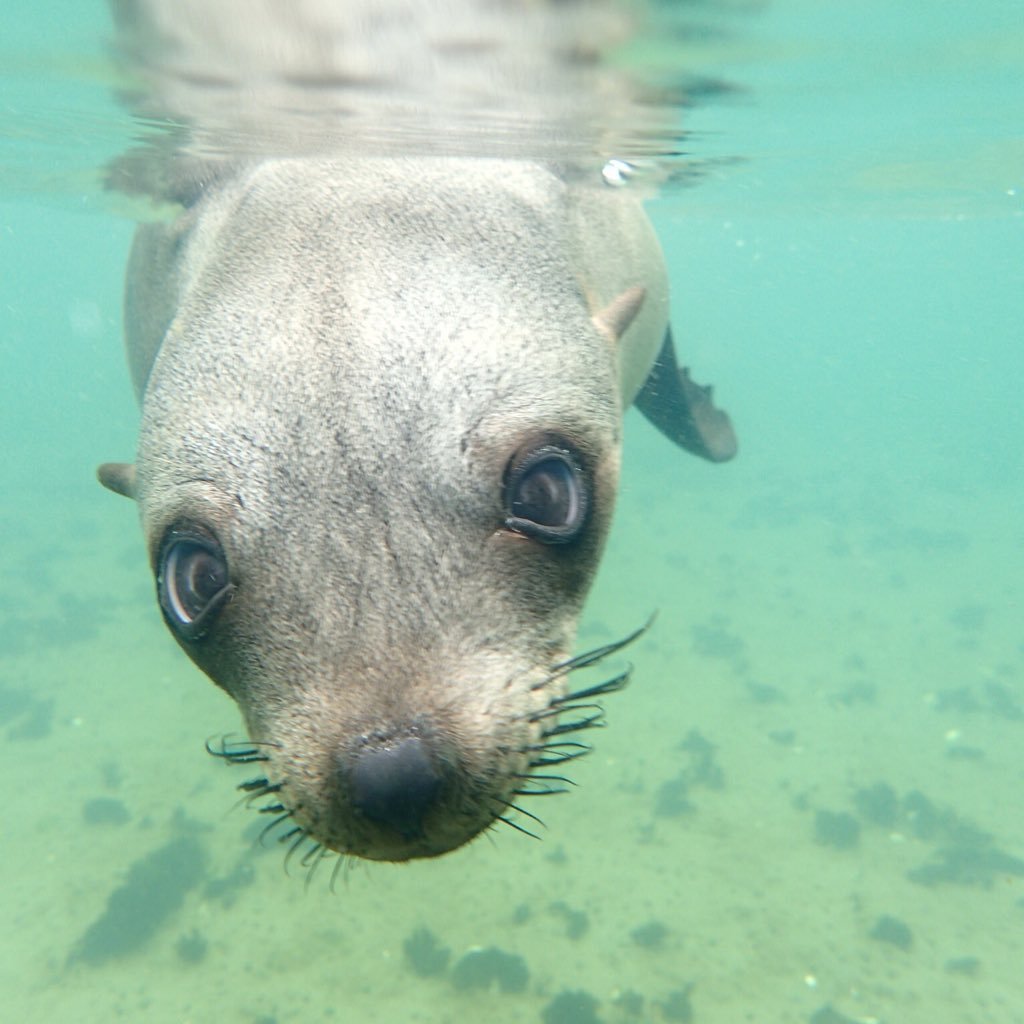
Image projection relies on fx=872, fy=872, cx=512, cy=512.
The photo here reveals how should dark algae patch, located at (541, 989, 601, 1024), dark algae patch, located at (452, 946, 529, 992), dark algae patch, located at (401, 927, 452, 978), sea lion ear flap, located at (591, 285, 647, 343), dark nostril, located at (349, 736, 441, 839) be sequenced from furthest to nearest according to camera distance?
dark algae patch, located at (401, 927, 452, 978) < dark algae patch, located at (452, 946, 529, 992) < dark algae patch, located at (541, 989, 601, 1024) < sea lion ear flap, located at (591, 285, 647, 343) < dark nostril, located at (349, 736, 441, 839)

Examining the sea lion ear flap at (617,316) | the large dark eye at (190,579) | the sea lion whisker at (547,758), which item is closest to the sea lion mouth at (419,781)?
the sea lion whisker at (547,758)

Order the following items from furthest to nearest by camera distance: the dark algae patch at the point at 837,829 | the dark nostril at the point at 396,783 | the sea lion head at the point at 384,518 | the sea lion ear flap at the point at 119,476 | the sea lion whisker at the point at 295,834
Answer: the dark algae patch at the point at 837,829
the sea lion ear flap at the point at 119,476
the sea lion whisker at the point at 295,834
the sea lion head at the point at 384,518
the dark nostril at the point at 396,783

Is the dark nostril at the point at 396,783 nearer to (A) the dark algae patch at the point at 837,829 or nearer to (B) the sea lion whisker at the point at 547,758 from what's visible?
(B) the sea lion whisker at the point at 547,758

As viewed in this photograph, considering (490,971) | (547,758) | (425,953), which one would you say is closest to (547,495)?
(547,758)

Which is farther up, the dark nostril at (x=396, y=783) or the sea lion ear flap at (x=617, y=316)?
the sea lion ear flap at (x=617, y=316)

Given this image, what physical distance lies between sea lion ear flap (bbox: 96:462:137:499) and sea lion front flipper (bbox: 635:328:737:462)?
13.0ft

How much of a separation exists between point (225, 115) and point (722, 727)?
38.5 feet

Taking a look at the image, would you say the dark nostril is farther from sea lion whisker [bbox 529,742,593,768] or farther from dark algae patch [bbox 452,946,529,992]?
dark algae patch [bbox 452,946,529,992]

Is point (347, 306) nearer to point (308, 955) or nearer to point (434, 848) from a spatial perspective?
point (434, 848)

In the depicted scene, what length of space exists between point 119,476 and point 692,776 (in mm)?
11557

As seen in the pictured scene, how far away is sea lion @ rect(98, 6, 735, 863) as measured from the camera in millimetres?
1881

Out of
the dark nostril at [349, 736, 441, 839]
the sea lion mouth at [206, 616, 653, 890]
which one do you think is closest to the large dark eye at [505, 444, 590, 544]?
the sea lion mouth at [206, 616, 653, 890]

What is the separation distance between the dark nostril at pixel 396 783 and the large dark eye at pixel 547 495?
2.07 ft

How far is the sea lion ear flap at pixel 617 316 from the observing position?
3020 millimetres
